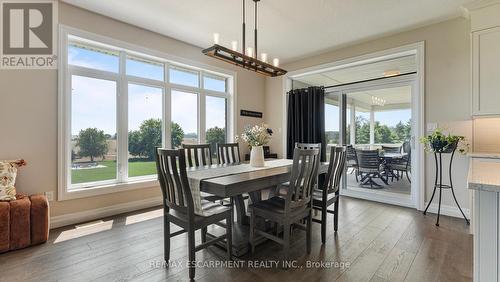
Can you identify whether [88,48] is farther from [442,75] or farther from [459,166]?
[459,166]

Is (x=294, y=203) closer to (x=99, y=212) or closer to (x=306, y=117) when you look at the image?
(x=99, y=212)

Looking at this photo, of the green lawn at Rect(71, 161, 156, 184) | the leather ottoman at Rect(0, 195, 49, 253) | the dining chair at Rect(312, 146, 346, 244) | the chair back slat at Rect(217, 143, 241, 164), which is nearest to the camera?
the leather ottoman at Rect(0, 195, 49, 253)

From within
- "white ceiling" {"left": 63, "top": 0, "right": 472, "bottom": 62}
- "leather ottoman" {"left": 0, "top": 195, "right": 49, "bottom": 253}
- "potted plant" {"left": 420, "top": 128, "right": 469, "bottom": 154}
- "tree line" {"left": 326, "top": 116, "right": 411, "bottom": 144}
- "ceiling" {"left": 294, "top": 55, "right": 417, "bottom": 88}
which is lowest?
"leather ottoman" {"left": 0, "top": 195, "right": 49, "bottom": 253}

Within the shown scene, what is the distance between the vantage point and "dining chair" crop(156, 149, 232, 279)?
197 centimetres

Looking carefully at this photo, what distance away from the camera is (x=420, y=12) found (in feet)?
10.7

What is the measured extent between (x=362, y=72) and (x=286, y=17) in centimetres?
213

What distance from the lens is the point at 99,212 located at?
3402 millimetres

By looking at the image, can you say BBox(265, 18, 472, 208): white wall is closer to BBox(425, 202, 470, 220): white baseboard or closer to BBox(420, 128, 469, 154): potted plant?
BBox(425, 202, 470, 220): white baseboard

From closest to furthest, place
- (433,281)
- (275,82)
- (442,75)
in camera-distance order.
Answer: (433,281) < (442,75) < (275,82)

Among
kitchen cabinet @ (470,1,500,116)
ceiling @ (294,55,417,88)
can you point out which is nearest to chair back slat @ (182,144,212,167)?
ceiling @ (294,55,417,88)

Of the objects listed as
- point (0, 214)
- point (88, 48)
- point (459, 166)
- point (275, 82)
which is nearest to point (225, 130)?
point (275, 82)

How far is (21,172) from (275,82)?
484 cm

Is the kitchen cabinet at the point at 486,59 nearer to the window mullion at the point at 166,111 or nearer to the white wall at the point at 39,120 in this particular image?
the window mullion at the point at 166,111

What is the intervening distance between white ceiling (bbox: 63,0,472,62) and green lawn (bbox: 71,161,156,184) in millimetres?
2257
